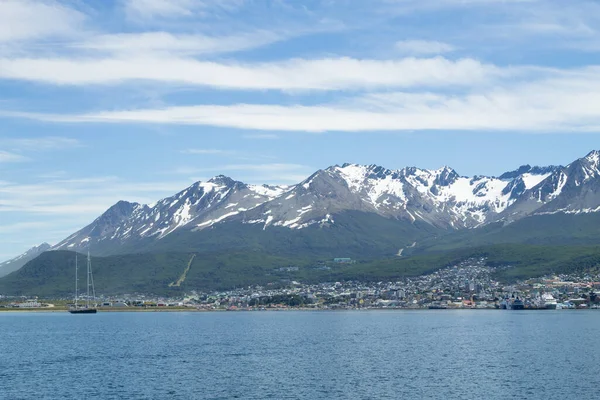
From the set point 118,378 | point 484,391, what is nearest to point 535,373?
point 484,391

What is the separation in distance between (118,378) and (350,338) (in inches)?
2623

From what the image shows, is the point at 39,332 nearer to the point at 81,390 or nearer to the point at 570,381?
the point at 81,390

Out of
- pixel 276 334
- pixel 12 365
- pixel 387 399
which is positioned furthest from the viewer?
pixel 276 334

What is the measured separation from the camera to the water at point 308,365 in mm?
91562

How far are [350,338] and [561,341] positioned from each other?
38.5 m

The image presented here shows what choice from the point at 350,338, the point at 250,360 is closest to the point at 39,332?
the point at 350,338

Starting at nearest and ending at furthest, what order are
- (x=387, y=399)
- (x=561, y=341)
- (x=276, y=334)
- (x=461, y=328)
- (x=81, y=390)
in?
1. (x=387, y=399)
2. (x=81, y=390)
3. (x=561, y=341)
4. (x=276, y=334)
5. (x=461, y=328)

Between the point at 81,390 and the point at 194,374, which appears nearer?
the point at 81,390

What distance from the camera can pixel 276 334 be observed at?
576 feet

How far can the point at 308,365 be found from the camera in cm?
11569

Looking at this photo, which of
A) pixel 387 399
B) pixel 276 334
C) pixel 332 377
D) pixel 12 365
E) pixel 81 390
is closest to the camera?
pixel 387 399

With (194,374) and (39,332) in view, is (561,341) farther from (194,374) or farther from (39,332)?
(39,332)

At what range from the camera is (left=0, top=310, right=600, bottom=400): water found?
300ft

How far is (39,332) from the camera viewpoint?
7697 inches
